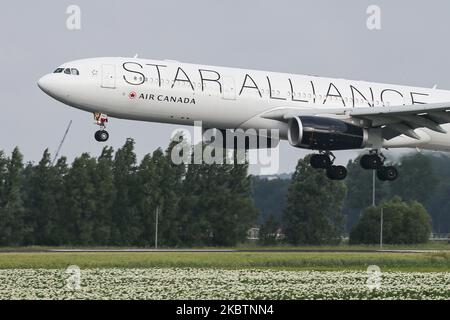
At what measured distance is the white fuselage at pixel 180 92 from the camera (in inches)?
1623

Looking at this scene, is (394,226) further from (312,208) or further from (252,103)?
(252,103)

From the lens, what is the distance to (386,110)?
143 feet

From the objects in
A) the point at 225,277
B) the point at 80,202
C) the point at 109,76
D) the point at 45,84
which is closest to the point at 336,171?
the point at 109,76

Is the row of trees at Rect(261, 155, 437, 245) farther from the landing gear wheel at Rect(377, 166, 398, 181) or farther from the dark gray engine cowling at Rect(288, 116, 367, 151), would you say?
the dark gray engine cowling at Rect(288, 116, 367, 151)

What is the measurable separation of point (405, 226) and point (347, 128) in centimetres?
4421

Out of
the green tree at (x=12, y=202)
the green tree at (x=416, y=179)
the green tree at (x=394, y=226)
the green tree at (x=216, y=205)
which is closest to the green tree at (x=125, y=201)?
the green tree at (x=216, y=205)

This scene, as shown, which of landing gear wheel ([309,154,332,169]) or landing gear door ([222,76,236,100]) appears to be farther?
landing gear wheel ([309,154,332,169])

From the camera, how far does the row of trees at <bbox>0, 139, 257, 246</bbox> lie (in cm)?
8412

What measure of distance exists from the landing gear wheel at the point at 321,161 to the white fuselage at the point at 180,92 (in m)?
2.65

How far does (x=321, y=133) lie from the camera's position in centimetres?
4222

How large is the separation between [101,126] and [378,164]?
1273cm

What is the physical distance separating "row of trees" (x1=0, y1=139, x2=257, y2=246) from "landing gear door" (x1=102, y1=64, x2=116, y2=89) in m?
40.7

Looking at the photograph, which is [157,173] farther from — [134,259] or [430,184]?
[134,259]

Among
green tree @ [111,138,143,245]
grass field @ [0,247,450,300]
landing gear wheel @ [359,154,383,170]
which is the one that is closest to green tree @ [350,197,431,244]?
green tree @ [111,138,143,245]
